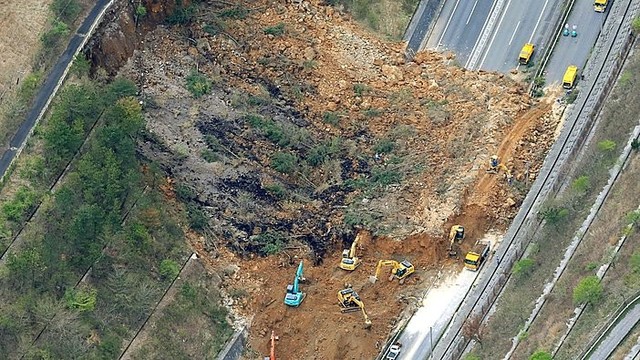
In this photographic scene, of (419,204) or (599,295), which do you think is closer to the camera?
(599,295)

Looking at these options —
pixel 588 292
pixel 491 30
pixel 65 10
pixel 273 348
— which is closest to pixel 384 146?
pixel 491 30

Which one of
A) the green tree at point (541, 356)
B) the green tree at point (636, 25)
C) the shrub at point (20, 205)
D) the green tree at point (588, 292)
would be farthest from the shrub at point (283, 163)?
the green tree at point (636, 25)

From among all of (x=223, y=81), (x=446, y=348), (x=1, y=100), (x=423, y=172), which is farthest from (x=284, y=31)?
(x=446, y=348)

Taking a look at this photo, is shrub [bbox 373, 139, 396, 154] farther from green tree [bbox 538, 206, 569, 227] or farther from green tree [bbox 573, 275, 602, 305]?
green tree [bbox 573, 275, 602, 305]

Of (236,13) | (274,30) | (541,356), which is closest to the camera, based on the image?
(541,356)

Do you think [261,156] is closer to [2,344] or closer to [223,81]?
[223,81]

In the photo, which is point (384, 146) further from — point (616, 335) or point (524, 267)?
point (616, 335)
